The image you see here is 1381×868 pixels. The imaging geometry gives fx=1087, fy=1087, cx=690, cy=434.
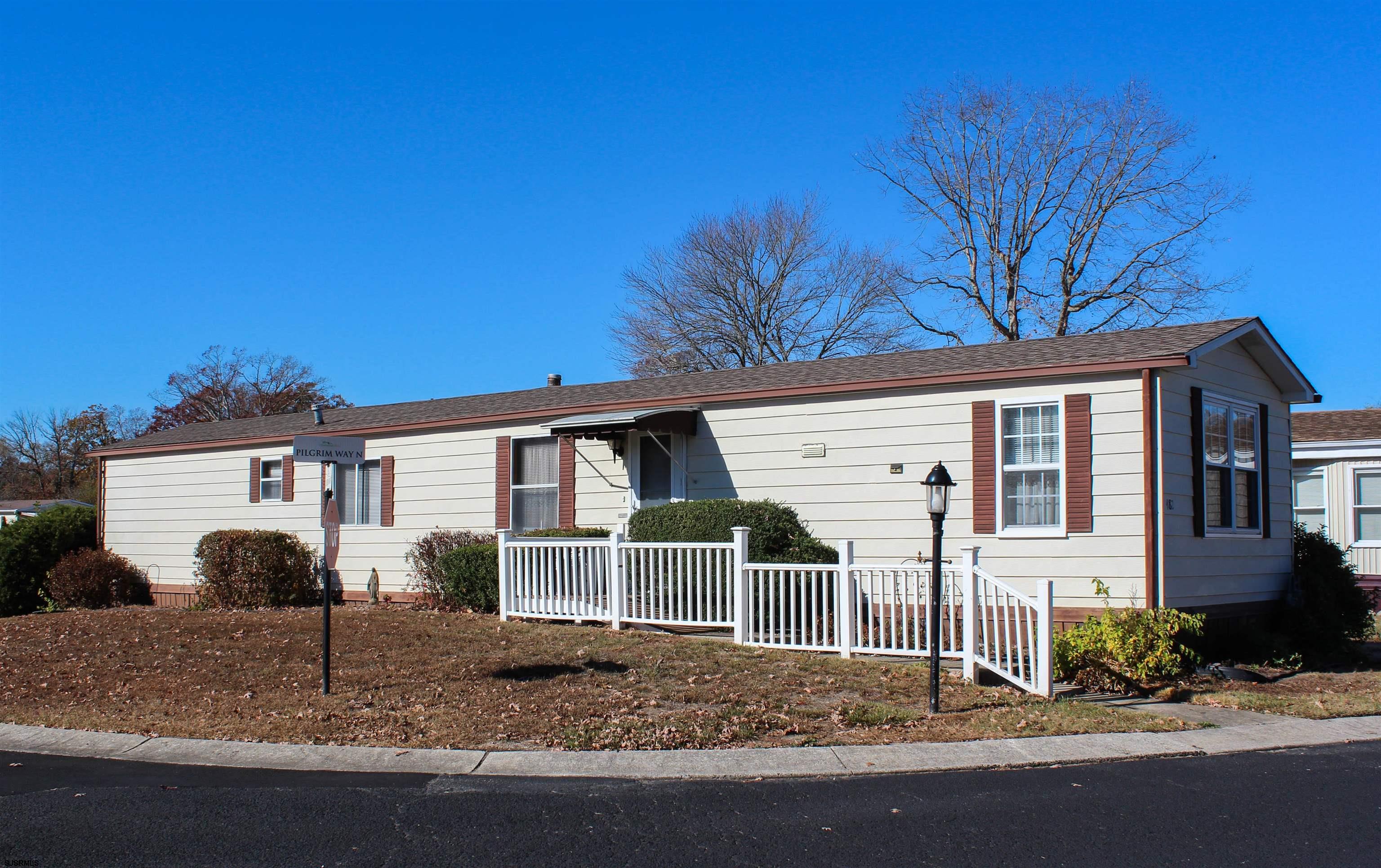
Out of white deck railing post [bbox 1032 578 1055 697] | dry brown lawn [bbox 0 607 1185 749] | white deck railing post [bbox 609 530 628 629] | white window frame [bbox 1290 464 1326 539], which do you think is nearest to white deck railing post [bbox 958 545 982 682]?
dry brown lawn [bbox 0 607 1185 749]

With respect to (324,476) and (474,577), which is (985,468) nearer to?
(474,577)

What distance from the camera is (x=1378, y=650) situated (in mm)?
13891

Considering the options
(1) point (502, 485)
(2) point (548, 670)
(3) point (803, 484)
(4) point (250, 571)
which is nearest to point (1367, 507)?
(3) point (803, 484)

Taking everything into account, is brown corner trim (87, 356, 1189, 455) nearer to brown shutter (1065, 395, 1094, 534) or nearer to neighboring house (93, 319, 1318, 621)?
neighboring house (93, 319, 1318, 621)

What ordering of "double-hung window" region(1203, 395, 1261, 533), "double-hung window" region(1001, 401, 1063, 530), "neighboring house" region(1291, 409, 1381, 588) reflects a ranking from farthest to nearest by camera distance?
"neighboring house" region(1291, 409, 1381, 588), "double-hung window" region(1203, 395, 1261, 533), "double-hung window" region(1001, 401, 1063, 530)

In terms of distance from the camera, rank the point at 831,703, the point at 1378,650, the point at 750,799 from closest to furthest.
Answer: the point at 750,799 < the point at 831,703 < the point at 1378,650

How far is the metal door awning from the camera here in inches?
554

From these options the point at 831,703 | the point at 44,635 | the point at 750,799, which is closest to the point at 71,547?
the point at 44,635

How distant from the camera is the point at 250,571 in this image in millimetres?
16781

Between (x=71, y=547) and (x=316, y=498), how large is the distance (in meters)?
6.18

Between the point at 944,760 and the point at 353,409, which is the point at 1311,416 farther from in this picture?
the point at 353,409

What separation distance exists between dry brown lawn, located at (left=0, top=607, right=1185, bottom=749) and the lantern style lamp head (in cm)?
161

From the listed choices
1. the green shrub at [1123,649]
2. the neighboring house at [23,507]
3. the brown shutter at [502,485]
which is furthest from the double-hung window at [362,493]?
the neighboring house at [23,507]

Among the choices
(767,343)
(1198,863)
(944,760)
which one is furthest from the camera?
(767,343)
